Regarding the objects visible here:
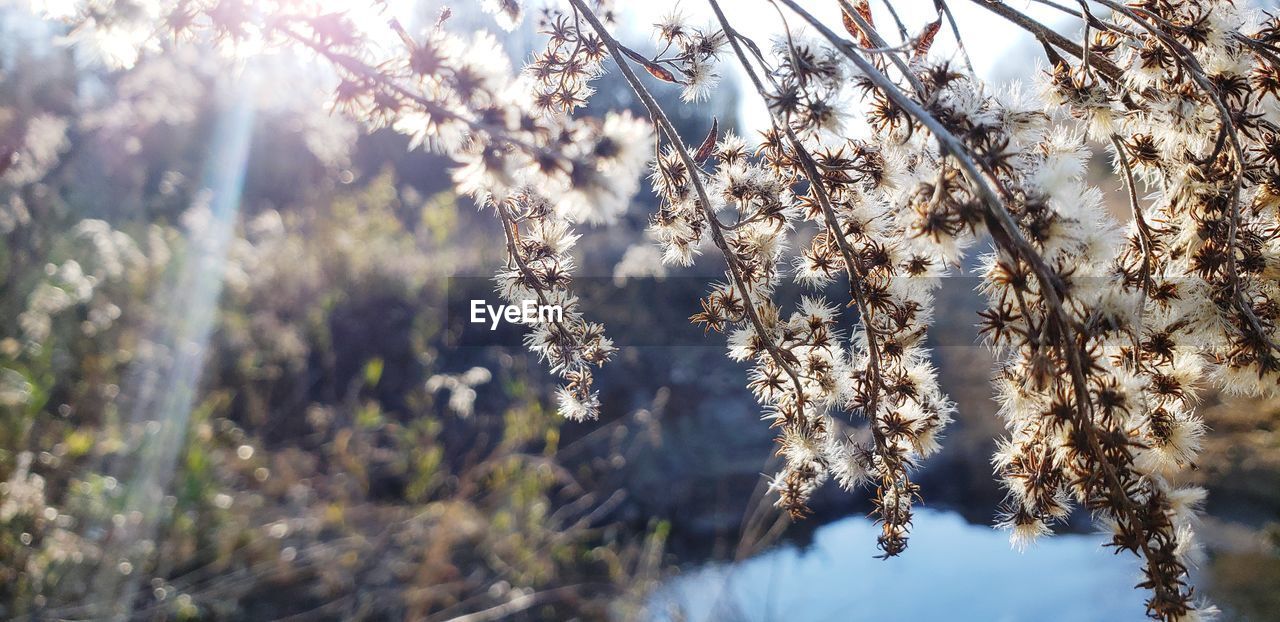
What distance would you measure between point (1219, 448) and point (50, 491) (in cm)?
558

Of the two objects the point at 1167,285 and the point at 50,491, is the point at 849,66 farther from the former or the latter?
the point at 50,491

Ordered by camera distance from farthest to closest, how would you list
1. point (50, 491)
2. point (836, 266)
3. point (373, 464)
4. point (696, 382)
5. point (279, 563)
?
1. point (696, 382)
2. point (373, 464)
3. point (279, 563)
4. point (50, 491)
5. point (836, 266)

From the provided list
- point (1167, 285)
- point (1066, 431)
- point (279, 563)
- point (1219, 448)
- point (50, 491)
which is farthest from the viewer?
point (1219, 448)

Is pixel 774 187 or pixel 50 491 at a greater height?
pixel 774 187

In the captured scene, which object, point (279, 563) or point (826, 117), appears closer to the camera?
point (826, 117)

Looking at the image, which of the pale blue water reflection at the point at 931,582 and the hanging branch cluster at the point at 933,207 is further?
the pale blue water reflection at the point at 931,582

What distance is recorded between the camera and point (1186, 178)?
0.87 meters

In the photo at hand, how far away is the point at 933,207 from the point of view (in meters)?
0.66

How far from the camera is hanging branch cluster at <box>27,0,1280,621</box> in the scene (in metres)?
0.65

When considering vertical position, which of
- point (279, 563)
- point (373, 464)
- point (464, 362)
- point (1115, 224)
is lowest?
point (279, 563)

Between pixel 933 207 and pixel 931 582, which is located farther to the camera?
pixel 931 582

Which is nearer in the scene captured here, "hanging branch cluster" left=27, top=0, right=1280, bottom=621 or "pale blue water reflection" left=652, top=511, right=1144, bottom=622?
"hanging branch cluster" left=27, top=0, right=1280, bottom=621

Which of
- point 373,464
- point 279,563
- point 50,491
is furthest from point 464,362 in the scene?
point 50,491

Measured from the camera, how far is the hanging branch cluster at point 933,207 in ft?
2.12
